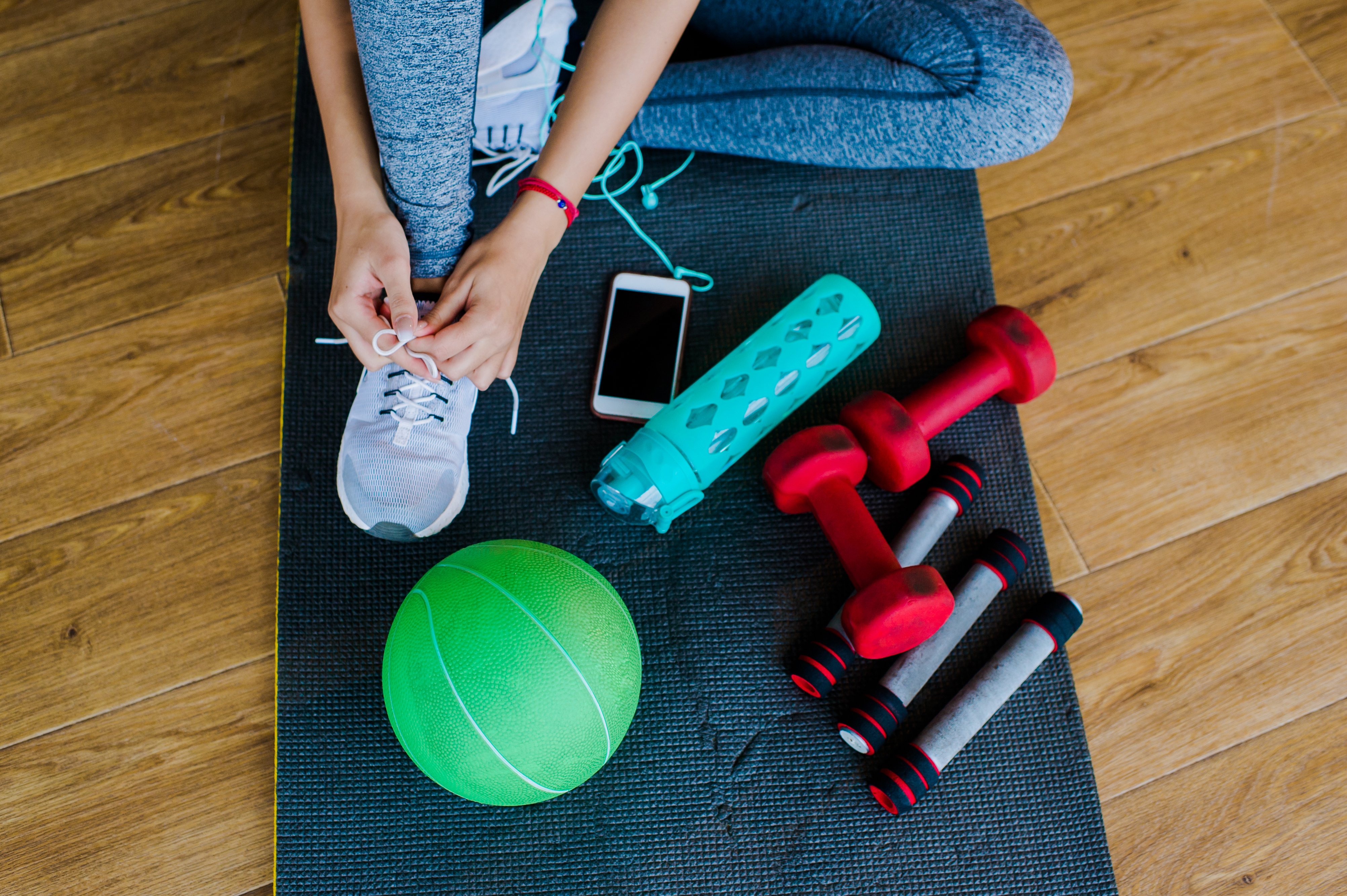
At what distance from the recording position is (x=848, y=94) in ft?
3.10

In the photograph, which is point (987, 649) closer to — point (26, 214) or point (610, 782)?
point (610, 782)

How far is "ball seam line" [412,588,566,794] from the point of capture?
67cm

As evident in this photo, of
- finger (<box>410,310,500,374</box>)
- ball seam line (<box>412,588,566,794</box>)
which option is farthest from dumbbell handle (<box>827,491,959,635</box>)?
finger (<box>410,310,500,374</box>)

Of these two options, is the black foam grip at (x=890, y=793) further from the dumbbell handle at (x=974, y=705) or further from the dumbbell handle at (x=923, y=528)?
the dumbbell handle at (x=923, y=528)

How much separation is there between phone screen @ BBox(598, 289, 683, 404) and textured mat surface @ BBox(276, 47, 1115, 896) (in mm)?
30

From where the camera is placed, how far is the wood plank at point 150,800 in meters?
0.84

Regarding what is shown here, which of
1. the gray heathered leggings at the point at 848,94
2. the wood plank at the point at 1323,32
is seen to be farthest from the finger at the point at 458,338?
the wood plank at the point at 1323,32

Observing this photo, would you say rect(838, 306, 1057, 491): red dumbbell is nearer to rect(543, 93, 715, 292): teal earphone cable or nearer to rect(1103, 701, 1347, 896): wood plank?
rect(543, 93, 715, 292): teal earphone cable

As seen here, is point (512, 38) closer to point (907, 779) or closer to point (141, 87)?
point (141, 87)

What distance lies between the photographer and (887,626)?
769 millimetres

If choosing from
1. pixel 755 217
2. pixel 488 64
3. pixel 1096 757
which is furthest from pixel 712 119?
pixel 1096 757

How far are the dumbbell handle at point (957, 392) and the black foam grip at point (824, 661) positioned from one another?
0.24 metres

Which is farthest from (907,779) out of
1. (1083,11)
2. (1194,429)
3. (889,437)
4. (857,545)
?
(1083,11)

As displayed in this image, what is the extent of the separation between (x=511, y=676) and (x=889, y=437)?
44cm
